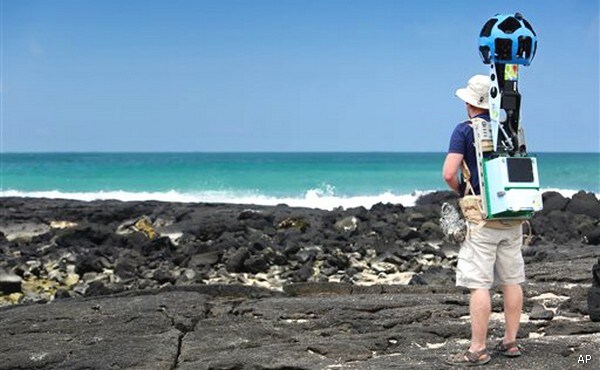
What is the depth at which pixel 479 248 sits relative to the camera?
244 inches

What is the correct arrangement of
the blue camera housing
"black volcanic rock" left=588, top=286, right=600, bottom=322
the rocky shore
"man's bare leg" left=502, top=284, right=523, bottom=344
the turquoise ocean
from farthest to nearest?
the turquoise ocean < "black volcanic rock" left=588, top=286, right=600, bottom=322 < the rocky shore < "man's bare leg" left=502, top=284, right=523, bottom=344 < the blue camera housing

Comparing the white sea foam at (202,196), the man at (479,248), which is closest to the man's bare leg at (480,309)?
the man at (479,248)

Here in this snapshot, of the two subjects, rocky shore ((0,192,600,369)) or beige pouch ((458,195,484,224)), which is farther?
rocky shore ((0,192,600,369))

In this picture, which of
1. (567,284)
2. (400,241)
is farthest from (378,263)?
(567,284)

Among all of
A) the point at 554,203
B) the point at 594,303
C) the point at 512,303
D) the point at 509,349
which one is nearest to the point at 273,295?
the point at 594,303

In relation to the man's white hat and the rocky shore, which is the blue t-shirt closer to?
the man's white hat

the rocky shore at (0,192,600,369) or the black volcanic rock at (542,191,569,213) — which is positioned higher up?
the black volcanic rock at (542,191,569,213)

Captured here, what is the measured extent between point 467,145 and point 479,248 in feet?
2.48

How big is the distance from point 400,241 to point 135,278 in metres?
6.02

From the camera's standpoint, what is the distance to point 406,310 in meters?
8.95

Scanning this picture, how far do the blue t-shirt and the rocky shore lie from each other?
81 cm

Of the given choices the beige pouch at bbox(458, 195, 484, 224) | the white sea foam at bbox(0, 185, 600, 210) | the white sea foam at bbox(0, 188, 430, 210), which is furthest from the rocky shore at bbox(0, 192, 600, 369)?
the white sea foam at bbox(0, 188, 430, 210)

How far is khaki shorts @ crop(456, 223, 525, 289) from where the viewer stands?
620cm

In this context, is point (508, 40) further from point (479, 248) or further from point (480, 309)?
point (480, 309)
